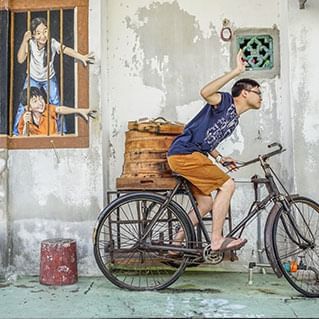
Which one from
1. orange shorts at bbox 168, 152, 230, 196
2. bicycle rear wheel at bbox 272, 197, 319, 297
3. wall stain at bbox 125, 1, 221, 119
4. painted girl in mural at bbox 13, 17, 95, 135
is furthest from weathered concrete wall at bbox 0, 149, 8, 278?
bicycle rear wheel at bbox 272, 197, 319, 297

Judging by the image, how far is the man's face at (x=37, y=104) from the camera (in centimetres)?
480

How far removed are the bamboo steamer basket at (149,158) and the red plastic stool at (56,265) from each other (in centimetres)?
76

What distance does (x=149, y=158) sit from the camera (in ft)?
14.5

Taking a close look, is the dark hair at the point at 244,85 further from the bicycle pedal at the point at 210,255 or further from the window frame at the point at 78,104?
the window frame at the point at 78,104

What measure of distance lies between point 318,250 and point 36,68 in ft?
10.5

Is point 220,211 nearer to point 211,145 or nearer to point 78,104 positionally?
point 211,145

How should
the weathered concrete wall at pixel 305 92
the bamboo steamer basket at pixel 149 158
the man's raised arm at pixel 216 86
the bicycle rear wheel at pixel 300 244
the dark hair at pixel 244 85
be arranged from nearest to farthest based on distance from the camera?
the man's raised arm at pixel 216 86 → the bicycle rear wheel at pixel 300 244 → the dark hair at pixel 244 85 → the bamboo steamer basket at pixel 149 158 → the weathered concrete wall at pixel 305 92

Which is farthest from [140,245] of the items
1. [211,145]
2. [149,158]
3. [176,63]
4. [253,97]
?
[176,63]

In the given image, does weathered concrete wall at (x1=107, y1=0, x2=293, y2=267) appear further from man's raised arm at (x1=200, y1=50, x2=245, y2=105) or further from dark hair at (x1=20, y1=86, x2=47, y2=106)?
man's raised arm at (x1=200, y1=50, x2=245, y2=105)

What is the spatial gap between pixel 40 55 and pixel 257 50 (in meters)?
2.18

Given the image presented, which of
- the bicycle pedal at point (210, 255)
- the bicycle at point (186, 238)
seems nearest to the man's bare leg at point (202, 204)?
the bicycle at point (186, 238)

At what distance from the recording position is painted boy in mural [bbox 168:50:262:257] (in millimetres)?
4078

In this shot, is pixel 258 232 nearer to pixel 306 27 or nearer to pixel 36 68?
pixel 306 27

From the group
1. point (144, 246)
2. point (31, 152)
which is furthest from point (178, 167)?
point (31, 152)
